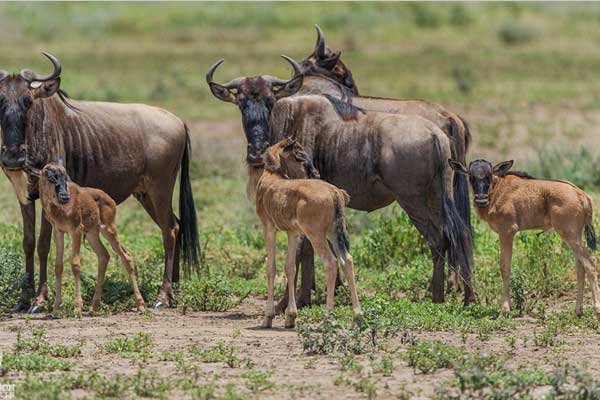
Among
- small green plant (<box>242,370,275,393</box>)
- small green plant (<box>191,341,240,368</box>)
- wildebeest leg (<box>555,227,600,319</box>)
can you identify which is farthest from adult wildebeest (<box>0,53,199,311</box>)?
wildebeest leg (<box>555,227,600,319</box>)

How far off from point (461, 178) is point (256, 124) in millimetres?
2050

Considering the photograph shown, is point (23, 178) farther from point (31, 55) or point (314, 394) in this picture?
point (31, 55)

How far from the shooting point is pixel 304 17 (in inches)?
1462

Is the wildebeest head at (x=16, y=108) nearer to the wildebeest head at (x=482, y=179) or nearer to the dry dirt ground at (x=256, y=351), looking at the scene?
the dry dirt ground at (x=256, y=351)

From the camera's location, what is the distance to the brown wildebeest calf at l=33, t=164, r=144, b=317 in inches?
384

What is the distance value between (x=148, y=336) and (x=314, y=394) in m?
1.92

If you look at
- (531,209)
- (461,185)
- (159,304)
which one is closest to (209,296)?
(159,304)

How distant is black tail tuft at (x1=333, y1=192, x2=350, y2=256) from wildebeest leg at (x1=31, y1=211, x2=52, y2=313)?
8.80ft

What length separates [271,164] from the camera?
949cm

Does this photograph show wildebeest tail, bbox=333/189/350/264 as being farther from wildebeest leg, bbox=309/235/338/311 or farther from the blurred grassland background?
the blurred grassland background

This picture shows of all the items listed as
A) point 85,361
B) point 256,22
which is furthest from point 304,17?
point 85,361

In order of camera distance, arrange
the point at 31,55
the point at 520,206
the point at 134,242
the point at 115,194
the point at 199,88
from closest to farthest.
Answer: the point at 520,206, the point at 115,194, the point at 134,242, the point at 199,88, the point at 31,55

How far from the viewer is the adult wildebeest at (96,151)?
1025 cm

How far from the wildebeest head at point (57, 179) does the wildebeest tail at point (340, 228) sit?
83.1 inches
